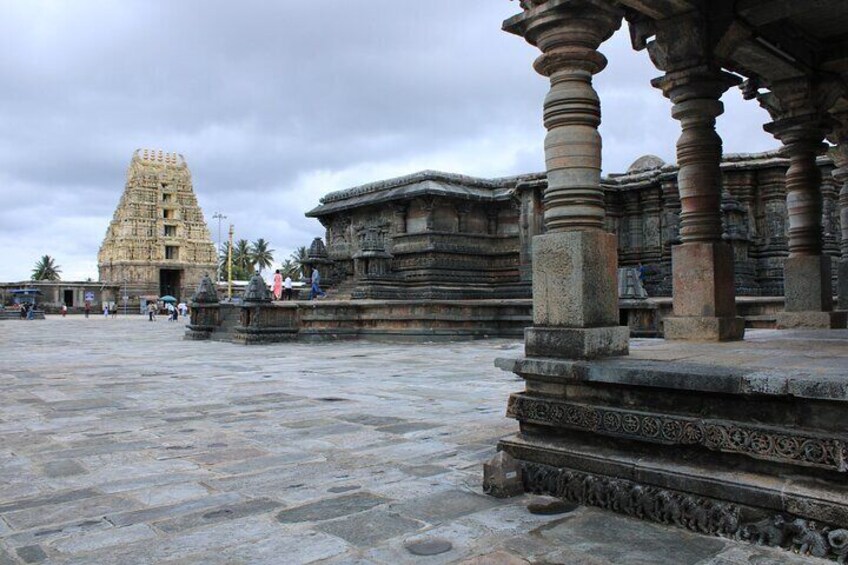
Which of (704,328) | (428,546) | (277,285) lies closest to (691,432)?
(428,546)

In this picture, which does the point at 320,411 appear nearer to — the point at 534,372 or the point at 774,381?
the point at 534,372

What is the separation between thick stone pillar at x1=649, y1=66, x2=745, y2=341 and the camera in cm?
661

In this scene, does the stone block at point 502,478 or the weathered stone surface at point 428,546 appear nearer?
the weathered stone surface at point 428,546

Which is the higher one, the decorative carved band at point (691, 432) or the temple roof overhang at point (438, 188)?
the temple roof overhang at point (438, 188)

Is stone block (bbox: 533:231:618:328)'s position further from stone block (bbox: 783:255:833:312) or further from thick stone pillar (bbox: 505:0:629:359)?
stone block (bbox: 783:255:833:312)

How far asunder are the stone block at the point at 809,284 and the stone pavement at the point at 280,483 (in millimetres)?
3805

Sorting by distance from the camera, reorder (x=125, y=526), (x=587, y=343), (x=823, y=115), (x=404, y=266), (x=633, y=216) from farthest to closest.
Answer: (x=404, y=266), (x=633, y=216), (x=823, y=115), (x=587, y=343), (x=125, y=526)

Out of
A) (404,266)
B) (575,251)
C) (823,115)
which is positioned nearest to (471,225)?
(404,266)

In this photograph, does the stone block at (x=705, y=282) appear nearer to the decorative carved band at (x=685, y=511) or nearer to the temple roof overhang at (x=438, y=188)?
the decorative carved band at (x=685, y=511)

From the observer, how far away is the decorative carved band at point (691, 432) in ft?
10.9

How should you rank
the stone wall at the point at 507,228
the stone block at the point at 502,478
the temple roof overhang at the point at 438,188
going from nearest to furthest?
the stone block at the point at 502,478 < the stone wall at the point at 507,228 < the temple roof overhang at the point at 438,188

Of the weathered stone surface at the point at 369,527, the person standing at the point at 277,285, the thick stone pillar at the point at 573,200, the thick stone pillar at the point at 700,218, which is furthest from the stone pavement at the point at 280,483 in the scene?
the person standing at the point at 277,285

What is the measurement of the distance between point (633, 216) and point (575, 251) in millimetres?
18821

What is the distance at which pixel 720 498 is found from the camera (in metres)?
3.59
